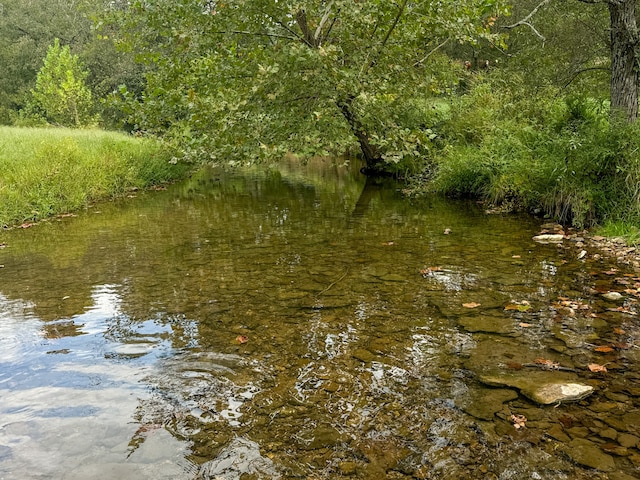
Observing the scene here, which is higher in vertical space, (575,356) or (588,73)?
(588,73)

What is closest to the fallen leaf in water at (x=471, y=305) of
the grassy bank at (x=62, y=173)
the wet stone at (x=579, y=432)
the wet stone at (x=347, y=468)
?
the wet stone at (x=579, y=432)

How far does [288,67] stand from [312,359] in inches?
275

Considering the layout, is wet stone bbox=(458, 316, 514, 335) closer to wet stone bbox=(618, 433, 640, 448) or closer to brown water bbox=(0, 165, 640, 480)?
brown water bbox=(0, 165, 640, 480)

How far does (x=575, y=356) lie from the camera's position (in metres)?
3.90

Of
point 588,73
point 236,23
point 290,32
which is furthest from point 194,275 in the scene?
point 588,73

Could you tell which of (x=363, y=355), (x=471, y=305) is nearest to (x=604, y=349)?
(x=471, y=305)

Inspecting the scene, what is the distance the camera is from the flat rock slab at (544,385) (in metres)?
3.28

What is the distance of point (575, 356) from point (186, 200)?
492 inches

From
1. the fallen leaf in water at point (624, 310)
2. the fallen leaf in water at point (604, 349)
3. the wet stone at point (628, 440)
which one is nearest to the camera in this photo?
the wet stone at point (628, 440)

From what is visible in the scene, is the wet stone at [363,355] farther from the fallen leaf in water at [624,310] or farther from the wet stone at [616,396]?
the fallen leaf in water at [624,310]

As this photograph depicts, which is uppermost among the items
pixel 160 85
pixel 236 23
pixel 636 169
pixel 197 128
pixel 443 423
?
pixel 236 23

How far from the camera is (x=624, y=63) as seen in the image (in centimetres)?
848

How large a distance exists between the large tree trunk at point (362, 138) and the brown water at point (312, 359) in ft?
13.8

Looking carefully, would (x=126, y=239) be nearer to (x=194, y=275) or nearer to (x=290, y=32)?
(x=194, y=275)
